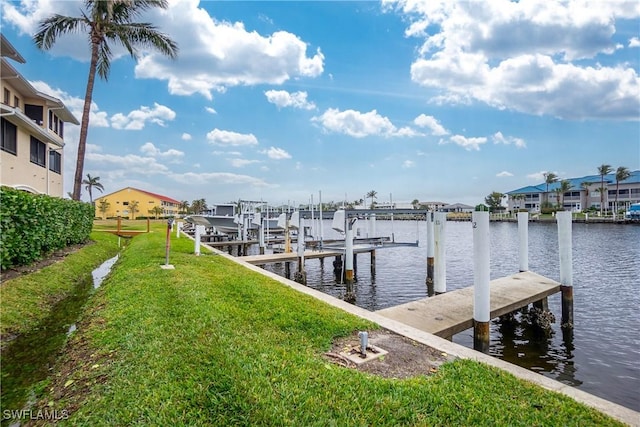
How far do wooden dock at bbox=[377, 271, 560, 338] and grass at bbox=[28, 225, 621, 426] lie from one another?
146cm

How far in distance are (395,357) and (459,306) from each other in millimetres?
3926

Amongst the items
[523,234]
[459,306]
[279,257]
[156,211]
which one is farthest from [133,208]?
[459,306]

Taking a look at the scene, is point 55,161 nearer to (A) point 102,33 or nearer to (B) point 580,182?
(A) point 102,33

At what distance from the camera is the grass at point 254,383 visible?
3273 mm

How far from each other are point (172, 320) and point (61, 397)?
1.80 meters

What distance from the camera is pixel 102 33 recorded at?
21.5m

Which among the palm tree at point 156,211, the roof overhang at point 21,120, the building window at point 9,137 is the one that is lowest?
the palm tree at point 156,211

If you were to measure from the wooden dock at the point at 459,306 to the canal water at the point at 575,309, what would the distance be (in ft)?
3.48

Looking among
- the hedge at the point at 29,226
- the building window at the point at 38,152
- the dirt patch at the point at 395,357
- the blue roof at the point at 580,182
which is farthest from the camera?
the blue roof at the point at 580,182

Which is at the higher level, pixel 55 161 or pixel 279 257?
pixel 55 161

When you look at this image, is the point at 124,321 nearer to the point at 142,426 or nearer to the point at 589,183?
the point at 142,426

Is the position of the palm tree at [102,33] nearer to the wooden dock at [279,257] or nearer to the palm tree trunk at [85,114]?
the palm tree trunk at [85,114]

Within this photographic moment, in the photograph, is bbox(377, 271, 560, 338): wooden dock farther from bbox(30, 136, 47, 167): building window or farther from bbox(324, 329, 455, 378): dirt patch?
bbox(30, 136, 47, 167): building window

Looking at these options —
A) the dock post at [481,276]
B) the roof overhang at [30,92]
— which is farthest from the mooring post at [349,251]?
the roof overhang at [30,92]
